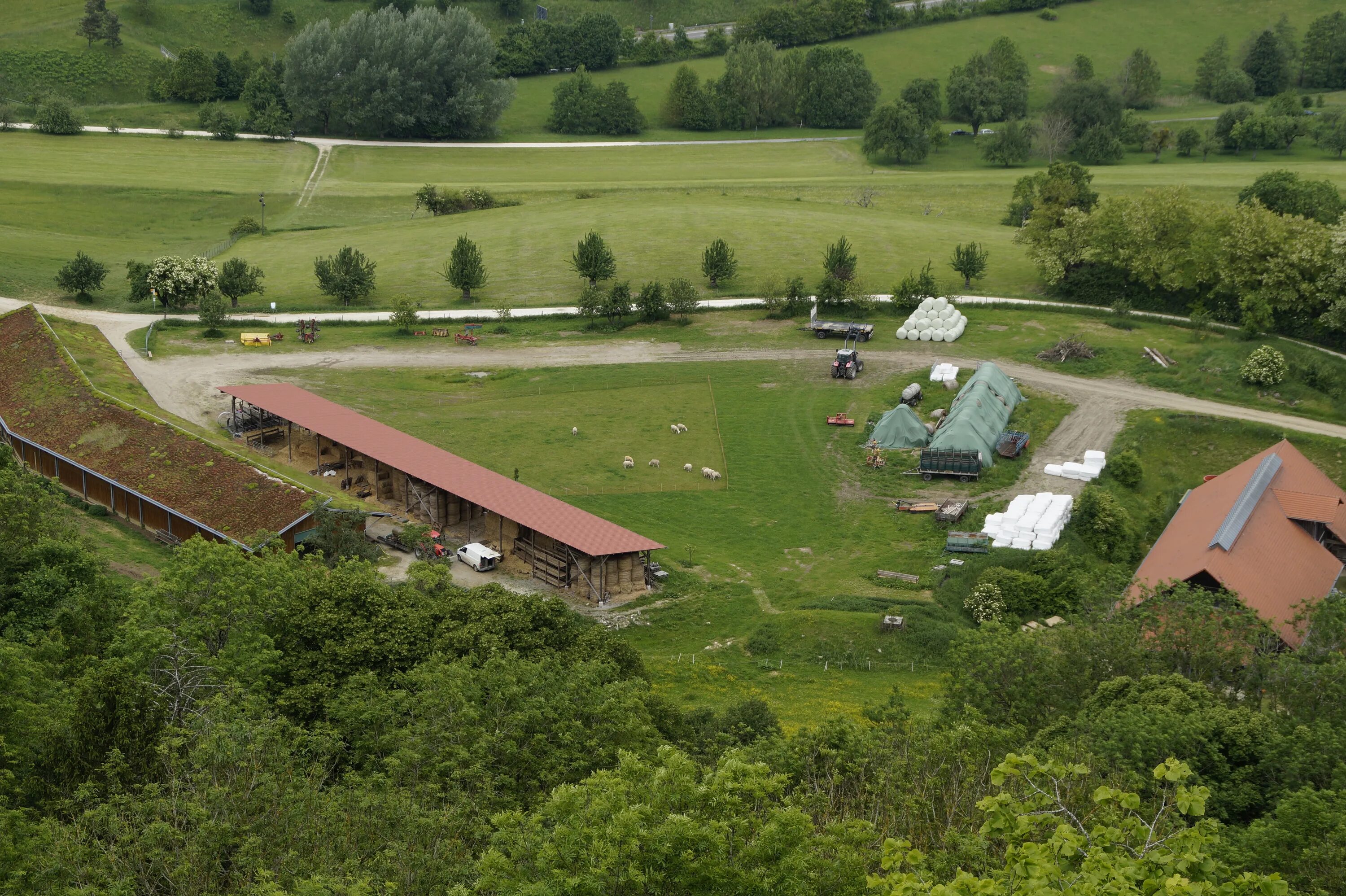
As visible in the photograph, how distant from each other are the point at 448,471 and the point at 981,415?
3279 centimetres

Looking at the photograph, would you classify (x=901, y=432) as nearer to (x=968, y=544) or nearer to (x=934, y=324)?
(x=968, y=544)

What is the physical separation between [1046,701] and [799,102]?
5992 inches

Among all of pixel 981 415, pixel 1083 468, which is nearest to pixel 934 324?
pixel 981 415

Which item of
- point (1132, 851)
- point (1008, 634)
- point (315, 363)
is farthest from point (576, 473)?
point (1132, 851)

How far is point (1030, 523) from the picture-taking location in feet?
210

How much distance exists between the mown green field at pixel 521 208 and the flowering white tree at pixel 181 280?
4191 millimetres

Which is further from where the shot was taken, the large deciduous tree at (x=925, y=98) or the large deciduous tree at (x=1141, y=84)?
the large deciduous tree at (x=1141, y=84)

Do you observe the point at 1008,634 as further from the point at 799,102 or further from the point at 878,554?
the point at 799,102

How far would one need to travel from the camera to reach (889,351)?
301ft

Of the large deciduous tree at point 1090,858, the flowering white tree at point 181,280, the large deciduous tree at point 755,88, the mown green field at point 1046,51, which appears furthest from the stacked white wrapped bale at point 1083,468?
the large deciduous tree at point 755,88

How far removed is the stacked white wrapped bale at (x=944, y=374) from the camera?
8431cm

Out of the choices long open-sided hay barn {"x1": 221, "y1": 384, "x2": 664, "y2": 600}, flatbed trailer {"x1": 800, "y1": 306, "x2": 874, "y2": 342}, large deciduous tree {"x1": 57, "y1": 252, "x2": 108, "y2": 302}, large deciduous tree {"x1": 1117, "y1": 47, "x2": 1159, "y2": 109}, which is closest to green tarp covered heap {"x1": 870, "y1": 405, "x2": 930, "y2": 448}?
flatbed trailer {"x1": 800, "y1": 306, "x2": 874, "y2": 342}

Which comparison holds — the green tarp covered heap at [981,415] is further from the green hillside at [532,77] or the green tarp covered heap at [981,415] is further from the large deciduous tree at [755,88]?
the large deciduous tree at [755,88]

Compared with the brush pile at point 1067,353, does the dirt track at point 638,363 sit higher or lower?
lower
